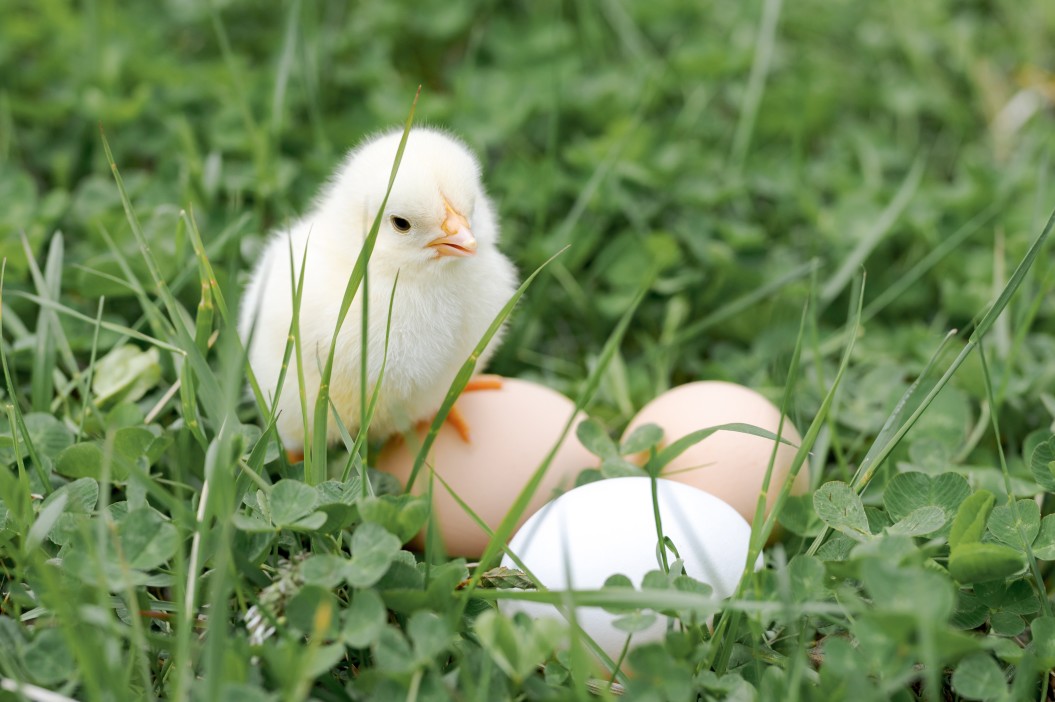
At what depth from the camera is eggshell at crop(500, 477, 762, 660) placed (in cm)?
146

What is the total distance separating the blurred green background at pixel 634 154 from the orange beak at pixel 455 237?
1.48 ft

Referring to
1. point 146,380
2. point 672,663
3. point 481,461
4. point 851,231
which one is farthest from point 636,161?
point 672,663

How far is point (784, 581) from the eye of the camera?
1240 millimetres

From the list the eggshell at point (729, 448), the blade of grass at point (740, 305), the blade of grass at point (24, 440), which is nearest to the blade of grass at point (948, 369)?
the eggshell at point (729, 448)

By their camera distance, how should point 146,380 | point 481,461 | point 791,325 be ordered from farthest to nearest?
point 791,325
point 146,380
point 481,461

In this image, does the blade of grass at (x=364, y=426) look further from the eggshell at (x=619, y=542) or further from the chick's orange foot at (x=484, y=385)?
the chick's orange foot at (x=484, y=385)

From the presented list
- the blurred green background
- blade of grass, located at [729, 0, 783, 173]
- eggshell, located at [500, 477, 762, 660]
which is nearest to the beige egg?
eggshell, located at [500, 477, 762, 660]

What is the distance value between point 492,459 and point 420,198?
0.49 metres

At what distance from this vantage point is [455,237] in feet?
5.38

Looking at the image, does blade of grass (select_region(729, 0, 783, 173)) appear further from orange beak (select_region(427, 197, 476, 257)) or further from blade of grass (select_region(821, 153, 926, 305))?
orange beak (select_region(427, 197, 476, 257))

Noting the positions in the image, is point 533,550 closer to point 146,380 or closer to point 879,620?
point 879,620

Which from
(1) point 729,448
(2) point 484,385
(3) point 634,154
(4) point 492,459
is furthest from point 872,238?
(4) point 492,459

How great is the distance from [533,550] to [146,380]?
0.90 meters

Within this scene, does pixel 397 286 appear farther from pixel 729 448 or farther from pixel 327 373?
pixel 729 448
